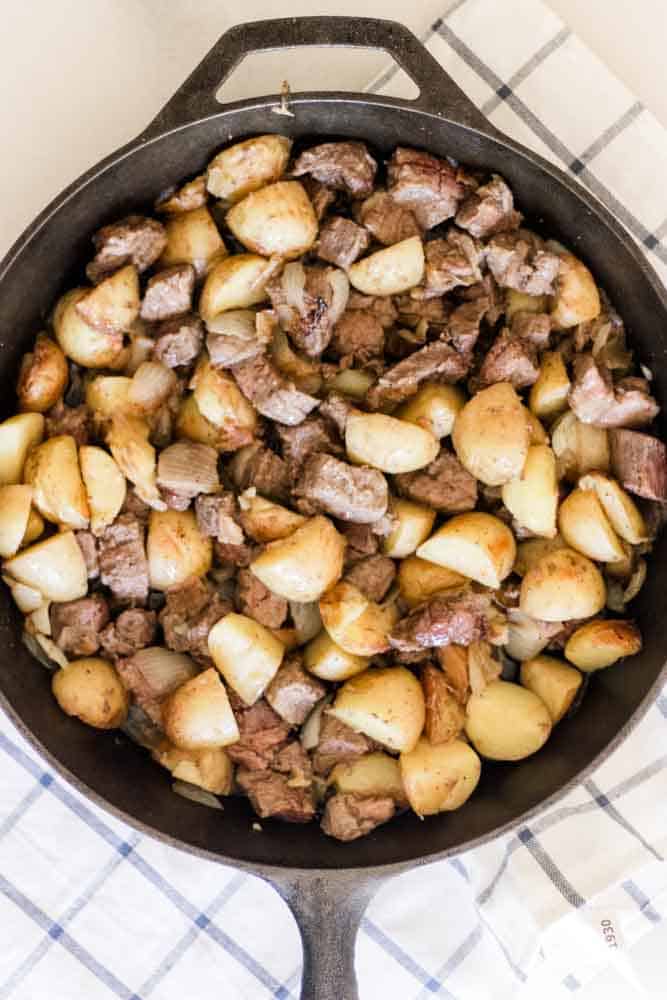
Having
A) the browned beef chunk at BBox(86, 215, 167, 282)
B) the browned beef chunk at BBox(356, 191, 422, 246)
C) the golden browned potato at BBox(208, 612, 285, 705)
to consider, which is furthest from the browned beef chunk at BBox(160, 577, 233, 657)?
the browned beef chunk at BBox(356, 191, 422, 246)

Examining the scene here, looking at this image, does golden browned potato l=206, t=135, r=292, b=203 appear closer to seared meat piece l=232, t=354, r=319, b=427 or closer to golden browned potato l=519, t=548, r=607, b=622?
seared meat piece l=232, t=354, r=319, b=427

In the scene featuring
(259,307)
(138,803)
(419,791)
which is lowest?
(138,803)

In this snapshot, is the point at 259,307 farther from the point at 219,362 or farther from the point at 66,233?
the point at 66,233

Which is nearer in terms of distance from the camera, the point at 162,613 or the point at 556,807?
the point at 162,613

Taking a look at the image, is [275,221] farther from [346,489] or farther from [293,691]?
[293,691]

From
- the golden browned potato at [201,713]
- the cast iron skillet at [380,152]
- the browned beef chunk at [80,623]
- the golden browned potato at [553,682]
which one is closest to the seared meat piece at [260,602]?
the golden browned potato at [201,713]

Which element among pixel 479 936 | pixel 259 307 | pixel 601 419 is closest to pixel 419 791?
pixel 479 936
